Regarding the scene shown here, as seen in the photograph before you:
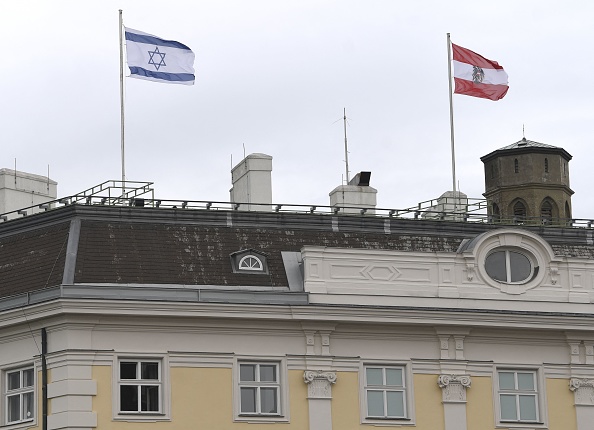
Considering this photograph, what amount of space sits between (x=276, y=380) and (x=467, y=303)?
649cm

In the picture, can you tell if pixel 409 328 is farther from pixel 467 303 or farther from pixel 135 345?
pixel 135 345

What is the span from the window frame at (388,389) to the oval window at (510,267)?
14.0 feet

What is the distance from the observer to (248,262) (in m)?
53.5

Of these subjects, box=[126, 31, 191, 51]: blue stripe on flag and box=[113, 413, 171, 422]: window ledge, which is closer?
box=[113, 413, 171, 422]: window ledge

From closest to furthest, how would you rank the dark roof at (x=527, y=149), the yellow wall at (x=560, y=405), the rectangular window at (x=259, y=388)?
1. the rectangular window at (x=259, y=388)
2. the yellow wall at (x=560, y=405)
3. the dark roof at (x=527, y=149)

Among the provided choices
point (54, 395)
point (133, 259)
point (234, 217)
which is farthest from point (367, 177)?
point (54, 395)

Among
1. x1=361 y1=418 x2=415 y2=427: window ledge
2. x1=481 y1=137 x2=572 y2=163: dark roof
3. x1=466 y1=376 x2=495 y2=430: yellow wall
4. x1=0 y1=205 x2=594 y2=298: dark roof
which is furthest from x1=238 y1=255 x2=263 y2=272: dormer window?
x1=481 y1=137 x2=572 y2=163: dark roof

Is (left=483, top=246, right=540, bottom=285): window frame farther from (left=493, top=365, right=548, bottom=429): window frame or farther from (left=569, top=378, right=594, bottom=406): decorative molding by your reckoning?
(left=569, top=378, right=594, bottom=406): decorative molding

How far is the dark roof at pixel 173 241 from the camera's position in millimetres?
52094

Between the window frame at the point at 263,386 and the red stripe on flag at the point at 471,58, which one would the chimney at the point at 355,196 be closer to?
the red stripe on flag at the point at 471,58

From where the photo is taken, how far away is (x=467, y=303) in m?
54.0

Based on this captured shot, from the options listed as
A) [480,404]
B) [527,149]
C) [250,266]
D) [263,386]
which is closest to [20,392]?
[263,386]

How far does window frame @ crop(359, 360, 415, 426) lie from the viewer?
2072 inches

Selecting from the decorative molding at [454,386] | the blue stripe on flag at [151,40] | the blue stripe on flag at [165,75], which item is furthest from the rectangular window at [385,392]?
the blue stripe on flag at [151,40]
